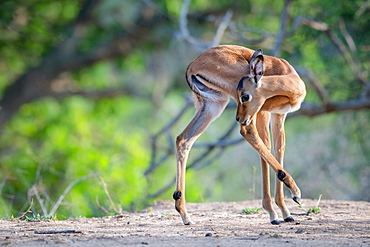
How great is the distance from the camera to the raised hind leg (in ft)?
19.7

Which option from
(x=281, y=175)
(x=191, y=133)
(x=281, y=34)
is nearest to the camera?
(x=281, y=175)

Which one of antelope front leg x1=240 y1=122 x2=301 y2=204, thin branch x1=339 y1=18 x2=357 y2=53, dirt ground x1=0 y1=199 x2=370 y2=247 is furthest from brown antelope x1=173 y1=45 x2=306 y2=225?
thin branch x1=339 y1=18 x2=357 y2=53

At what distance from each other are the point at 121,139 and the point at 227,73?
10161 mm

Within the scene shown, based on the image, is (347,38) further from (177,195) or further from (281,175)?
(177,195)

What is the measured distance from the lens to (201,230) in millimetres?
5234

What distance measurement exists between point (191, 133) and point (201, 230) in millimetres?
1377

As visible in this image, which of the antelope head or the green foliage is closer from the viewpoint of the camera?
the antelope head

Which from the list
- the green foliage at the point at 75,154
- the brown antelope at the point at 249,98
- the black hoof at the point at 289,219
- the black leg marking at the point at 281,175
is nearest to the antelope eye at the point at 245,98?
the brown antelope at the point at 249,98

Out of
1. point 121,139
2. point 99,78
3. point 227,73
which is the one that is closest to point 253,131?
point 227,73

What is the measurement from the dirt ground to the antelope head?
1110 mm

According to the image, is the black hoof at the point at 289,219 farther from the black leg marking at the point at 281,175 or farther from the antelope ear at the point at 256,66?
the antelope ear at the point at 256,66

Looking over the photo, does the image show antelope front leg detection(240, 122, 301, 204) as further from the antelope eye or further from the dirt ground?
the dirt ground

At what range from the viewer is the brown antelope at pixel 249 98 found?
5.90 meters

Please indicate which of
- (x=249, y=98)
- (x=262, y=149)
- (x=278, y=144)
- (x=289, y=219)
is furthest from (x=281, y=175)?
(x=249, y=98)
